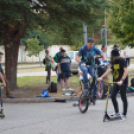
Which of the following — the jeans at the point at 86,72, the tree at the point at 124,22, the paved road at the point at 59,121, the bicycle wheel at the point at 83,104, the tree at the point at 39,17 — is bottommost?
the paved road at the point at 59,121

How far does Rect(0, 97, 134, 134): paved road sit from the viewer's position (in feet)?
18.4

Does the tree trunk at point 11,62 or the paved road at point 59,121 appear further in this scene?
the tree trunk at point 11,62

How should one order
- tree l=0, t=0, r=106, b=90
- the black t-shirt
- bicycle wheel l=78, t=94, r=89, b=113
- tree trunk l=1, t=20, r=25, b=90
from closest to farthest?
the black t-shirt → bicycle wheel l=78, t=94, r=89, b=113 → tree l=0, t=0, r=106, b=90 → tree trunk l=1, t=20, r=25, b=90

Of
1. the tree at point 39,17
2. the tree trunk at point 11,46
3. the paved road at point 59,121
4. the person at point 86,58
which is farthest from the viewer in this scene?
the tree trunk at point 11,46

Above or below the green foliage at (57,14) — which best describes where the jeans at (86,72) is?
below

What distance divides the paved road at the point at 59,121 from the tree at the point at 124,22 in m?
12.3

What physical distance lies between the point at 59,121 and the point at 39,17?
5.09m

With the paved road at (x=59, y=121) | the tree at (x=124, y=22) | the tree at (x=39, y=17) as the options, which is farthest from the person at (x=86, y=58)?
the tree at (x=124, y=22)

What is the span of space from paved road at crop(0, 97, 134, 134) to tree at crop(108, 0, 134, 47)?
1225 centimetres

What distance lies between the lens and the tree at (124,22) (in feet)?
65.3

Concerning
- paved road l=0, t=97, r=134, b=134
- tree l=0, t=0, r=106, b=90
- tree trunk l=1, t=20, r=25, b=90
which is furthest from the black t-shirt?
tree trunk l=1, t=20, r=25, b=90

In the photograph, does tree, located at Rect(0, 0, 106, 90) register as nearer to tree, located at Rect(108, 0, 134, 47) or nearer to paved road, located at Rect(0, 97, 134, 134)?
paved road, located at Rect(0, 97, 134, 134)

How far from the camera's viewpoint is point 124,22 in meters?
20.2

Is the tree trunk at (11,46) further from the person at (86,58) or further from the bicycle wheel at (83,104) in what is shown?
the bicycle wheel at (83,104)
